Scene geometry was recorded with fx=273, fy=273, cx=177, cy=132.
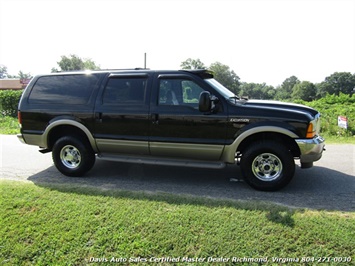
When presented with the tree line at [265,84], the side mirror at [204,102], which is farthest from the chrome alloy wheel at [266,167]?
the tree line at [265,84]

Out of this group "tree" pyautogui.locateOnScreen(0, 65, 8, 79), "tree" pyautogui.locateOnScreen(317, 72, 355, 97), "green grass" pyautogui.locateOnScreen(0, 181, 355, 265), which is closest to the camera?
"green grass" pyautogui.locateOnScreen(0, 181, 355, 265)

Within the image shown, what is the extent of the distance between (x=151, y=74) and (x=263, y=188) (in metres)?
2.69

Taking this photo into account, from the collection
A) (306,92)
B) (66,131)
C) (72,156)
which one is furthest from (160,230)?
(306,92)

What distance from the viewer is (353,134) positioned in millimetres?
9266

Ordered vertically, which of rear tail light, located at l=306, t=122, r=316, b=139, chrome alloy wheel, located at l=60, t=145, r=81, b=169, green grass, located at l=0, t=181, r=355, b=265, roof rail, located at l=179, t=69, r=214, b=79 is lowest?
green grass, located at l=0, t=181, r=355, b=265

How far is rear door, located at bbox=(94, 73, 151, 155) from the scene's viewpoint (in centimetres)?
477

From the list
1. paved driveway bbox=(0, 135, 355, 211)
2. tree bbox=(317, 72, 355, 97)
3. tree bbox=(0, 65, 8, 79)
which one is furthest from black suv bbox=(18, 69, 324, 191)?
tree bbox=(0, 65, 8, 79)

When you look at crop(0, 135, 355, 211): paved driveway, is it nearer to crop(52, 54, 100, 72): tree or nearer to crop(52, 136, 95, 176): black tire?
crop(52, 136, 95, 176): black tire

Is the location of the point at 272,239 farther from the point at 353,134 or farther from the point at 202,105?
the point at 353,134

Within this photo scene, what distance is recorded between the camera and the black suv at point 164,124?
14.0 ft

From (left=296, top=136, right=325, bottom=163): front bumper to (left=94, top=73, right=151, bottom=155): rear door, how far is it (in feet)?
8.19

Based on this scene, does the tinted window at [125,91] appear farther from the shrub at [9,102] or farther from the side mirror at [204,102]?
the shrub at [9,102]

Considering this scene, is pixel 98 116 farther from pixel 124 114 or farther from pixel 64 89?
pixel 64 89

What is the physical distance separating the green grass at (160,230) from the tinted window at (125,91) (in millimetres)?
1767
